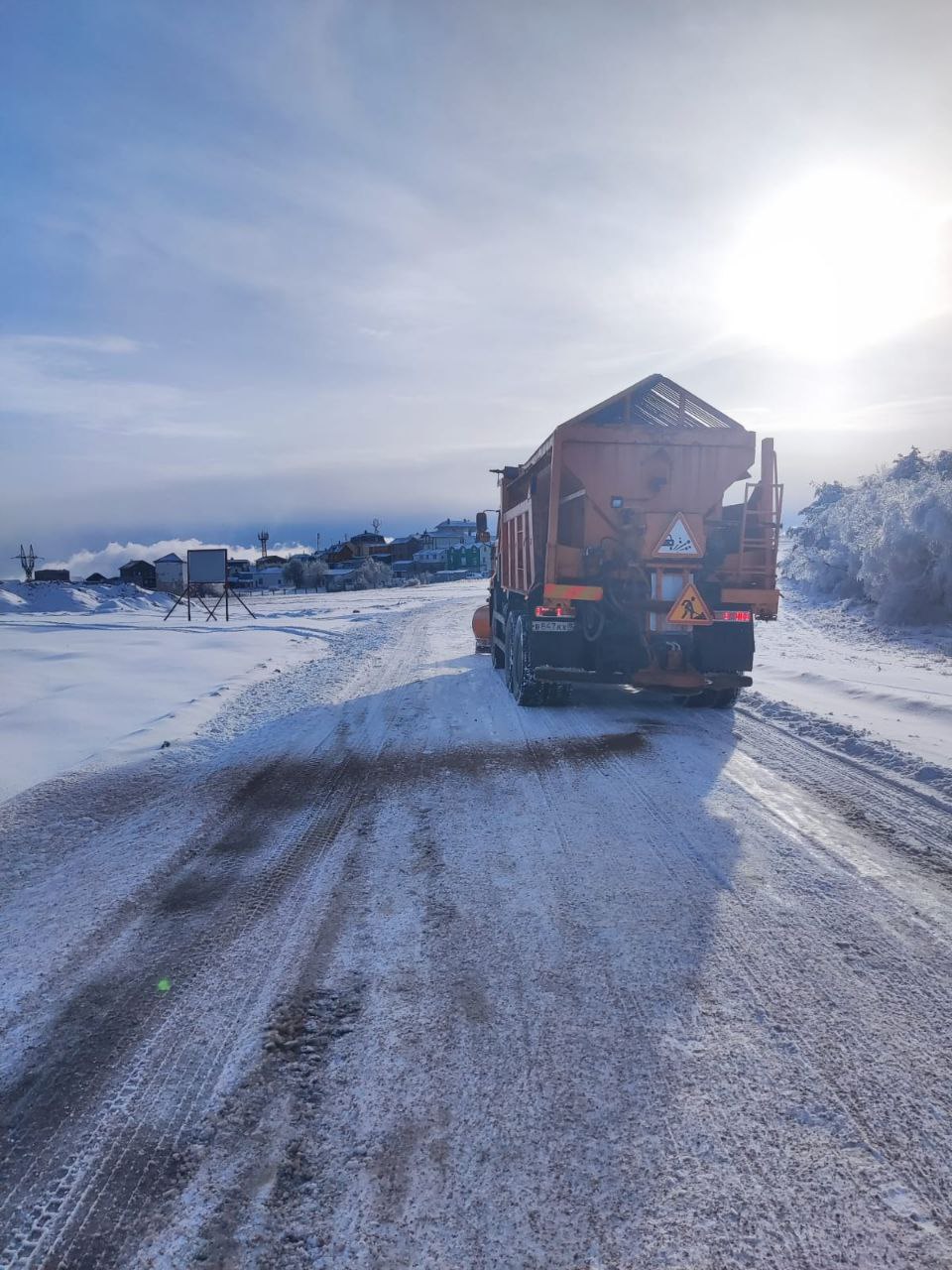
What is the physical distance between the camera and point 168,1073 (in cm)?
262

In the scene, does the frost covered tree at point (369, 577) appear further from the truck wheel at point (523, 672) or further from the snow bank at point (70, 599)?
the truck wheel at point (523, 672)

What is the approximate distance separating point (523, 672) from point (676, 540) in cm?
253

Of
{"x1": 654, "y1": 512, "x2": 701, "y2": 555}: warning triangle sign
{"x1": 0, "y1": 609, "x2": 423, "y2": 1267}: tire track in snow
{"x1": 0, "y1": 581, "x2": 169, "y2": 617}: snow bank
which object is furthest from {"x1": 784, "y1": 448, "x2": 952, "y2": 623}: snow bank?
{"x1": 0, "y1": 581, "x2": 169, "y2": 617}: snow bank

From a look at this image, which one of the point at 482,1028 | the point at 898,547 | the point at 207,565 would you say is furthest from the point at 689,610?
the point at 207,565

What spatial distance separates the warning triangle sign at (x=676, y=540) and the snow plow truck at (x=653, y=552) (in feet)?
0.04

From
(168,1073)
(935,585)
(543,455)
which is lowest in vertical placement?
(168,1073)

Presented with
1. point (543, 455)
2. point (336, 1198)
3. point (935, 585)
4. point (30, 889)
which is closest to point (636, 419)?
point (543, 455)

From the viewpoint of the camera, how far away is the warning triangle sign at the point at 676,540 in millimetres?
8297

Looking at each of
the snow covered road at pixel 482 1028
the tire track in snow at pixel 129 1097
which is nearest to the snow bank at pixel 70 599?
the snow covered road at pixel 482 1028

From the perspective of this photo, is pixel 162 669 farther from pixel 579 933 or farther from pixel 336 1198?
pixel 336 1198

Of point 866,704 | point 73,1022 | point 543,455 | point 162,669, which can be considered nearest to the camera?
point 73,1022

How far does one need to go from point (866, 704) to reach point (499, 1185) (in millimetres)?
7990

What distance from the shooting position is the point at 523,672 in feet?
30.1

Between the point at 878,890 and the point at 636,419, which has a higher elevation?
the point at 636,419
